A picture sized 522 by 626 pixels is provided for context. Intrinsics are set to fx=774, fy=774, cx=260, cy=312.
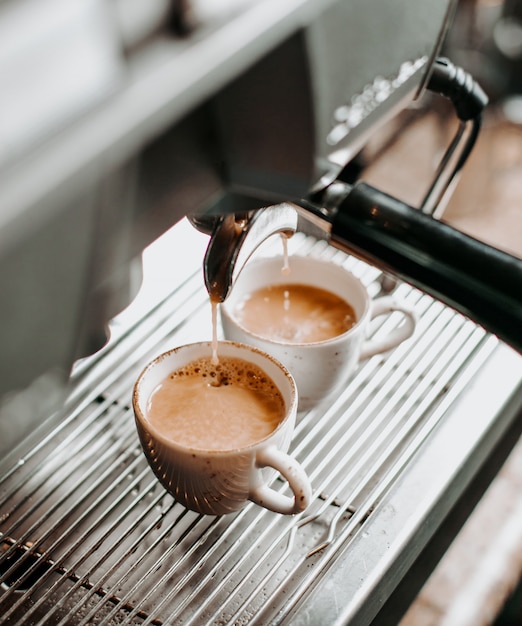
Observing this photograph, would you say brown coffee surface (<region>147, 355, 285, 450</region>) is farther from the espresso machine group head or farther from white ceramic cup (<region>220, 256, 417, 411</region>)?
the espresso machine group head

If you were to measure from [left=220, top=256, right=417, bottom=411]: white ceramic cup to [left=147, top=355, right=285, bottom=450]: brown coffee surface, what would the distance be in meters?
0.04

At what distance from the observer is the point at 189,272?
759mm

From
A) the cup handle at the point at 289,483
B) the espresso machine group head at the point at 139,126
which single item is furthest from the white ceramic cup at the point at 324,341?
the espresso machine group head at the point at 139,126

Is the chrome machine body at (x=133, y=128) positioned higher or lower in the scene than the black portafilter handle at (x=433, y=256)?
lower

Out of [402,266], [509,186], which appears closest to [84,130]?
[402,266]

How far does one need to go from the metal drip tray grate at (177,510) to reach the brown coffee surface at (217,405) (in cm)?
5

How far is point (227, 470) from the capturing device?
0.52 m

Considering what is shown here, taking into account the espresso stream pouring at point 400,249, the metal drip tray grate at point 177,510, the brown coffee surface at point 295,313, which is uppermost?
the brown coffee surface at point 295,313

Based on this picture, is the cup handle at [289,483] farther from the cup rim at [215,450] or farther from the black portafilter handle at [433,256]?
the black portafilter handle at [433,256]

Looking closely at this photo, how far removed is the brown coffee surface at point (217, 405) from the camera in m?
0.56

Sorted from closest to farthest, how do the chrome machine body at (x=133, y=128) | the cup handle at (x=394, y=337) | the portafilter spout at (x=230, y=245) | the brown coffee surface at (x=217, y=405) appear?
the chrome machine body at (x=133, y=128) < the portafilter spout at (x=230, y=245) < the brown coffee surface at (x=217, y=405) < the cup handle at (x=394, y=337)

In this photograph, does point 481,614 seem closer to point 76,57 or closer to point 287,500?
point 287,500

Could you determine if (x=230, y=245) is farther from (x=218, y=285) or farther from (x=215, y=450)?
(x=215, y=450)

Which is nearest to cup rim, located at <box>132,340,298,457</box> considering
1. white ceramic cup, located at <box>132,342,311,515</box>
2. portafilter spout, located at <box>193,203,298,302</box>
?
white ceramic cup, located at <box>132,342,311,515</box>
